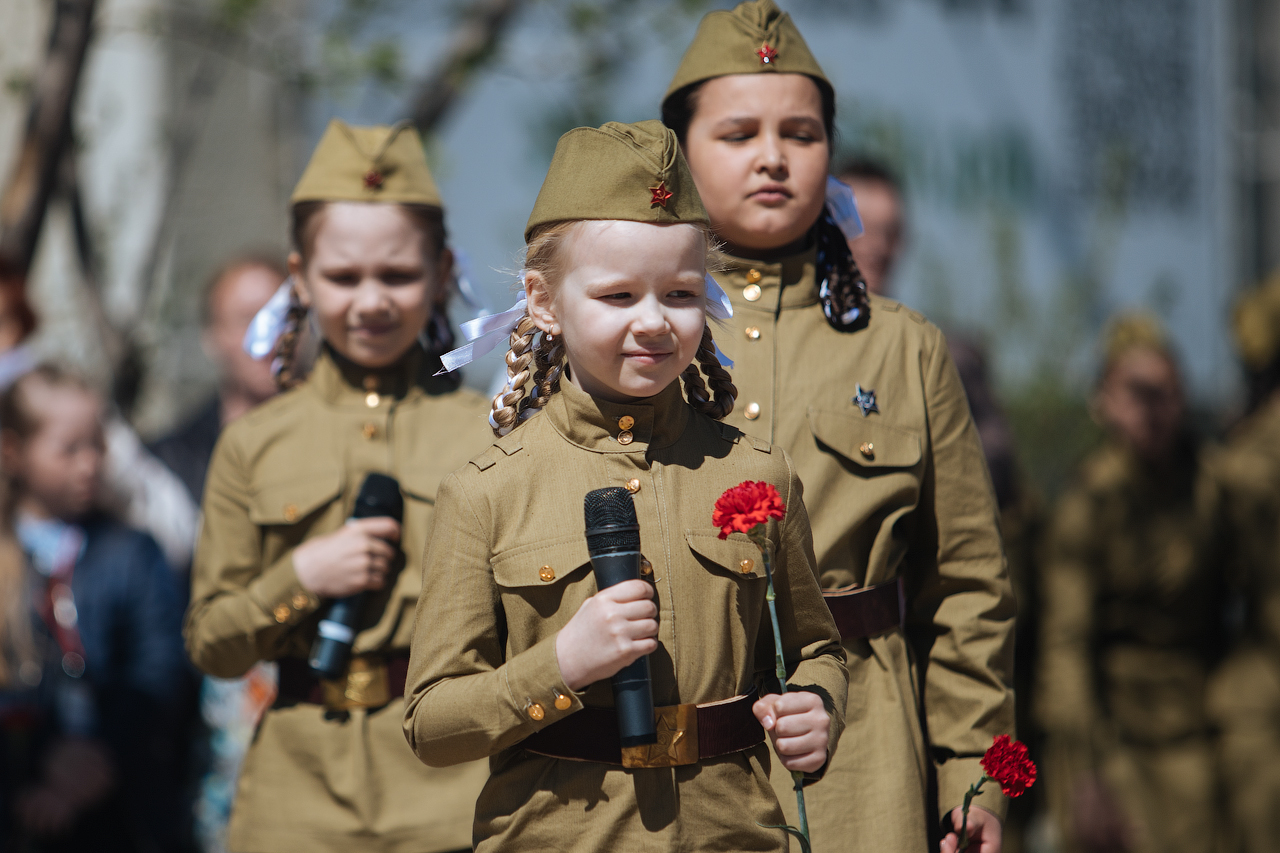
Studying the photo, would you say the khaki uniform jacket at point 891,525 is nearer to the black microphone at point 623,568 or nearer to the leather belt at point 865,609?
the leather belt at point 865,609

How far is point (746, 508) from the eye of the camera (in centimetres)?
192

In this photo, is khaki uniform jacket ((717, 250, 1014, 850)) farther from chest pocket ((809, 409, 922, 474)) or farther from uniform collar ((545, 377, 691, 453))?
uniform collar ((545, 377, 691, 453))

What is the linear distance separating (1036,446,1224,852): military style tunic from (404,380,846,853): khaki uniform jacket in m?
3.79

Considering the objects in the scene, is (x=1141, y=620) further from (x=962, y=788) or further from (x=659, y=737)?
(x=659, y=737)

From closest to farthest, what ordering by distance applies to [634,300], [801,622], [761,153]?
1. [634,300]
2. [801,622]
3. [761,153]

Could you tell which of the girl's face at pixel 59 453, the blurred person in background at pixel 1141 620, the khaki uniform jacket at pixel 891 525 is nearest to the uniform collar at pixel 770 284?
the khaki uniform jacket at pixel 891 525

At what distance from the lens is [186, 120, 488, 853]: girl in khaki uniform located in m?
2.90

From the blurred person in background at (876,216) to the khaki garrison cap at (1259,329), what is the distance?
7.81ft

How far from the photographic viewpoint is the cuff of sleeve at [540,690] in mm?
1937

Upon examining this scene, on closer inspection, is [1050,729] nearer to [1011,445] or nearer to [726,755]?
[1011,445]

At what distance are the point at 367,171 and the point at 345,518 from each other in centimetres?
72

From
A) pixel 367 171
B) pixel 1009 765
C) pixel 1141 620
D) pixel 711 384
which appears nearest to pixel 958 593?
pixel 1009 765

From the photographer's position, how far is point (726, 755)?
6.85ft

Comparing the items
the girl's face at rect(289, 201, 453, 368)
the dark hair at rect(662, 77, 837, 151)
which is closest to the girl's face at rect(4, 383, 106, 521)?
the girl's face at rect(289, 201, 453, 368)
